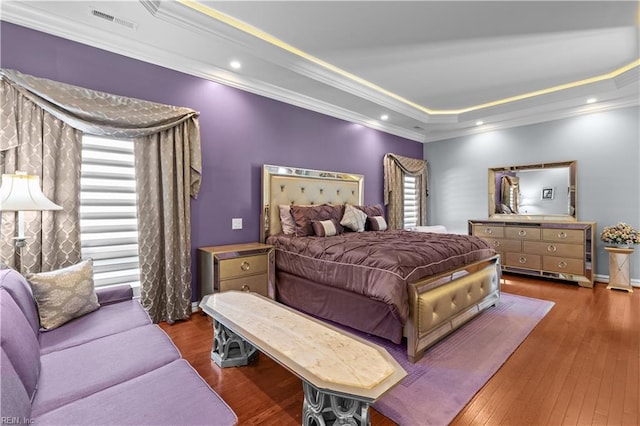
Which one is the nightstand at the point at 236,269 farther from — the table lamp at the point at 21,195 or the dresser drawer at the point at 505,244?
the dresser drawer at the point at 505,244

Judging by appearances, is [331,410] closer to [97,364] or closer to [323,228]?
[97,364]

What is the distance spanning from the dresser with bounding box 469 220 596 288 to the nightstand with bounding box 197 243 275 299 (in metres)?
3.87

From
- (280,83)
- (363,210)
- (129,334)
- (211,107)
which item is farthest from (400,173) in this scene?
(129,334)

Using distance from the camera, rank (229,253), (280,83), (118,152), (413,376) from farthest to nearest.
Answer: (280,83)
(229,253)
(118,152)
(413,376)

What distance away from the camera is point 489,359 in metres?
2.27

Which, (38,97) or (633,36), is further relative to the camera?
(633,36)

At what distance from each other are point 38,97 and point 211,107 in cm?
144

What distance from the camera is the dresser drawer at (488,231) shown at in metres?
4.94

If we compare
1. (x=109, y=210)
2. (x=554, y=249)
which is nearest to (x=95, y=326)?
(x=109, y=210)

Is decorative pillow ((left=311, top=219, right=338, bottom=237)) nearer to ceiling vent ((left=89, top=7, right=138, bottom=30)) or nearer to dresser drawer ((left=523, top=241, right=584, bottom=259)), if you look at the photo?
ceiling vent ((left=89, top=7, right=138, bottom=30))

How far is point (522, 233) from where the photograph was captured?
15.4 feet

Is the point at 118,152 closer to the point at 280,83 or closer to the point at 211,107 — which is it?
the point at 211,107

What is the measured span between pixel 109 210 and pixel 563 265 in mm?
5752

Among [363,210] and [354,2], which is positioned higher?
[354,2]
